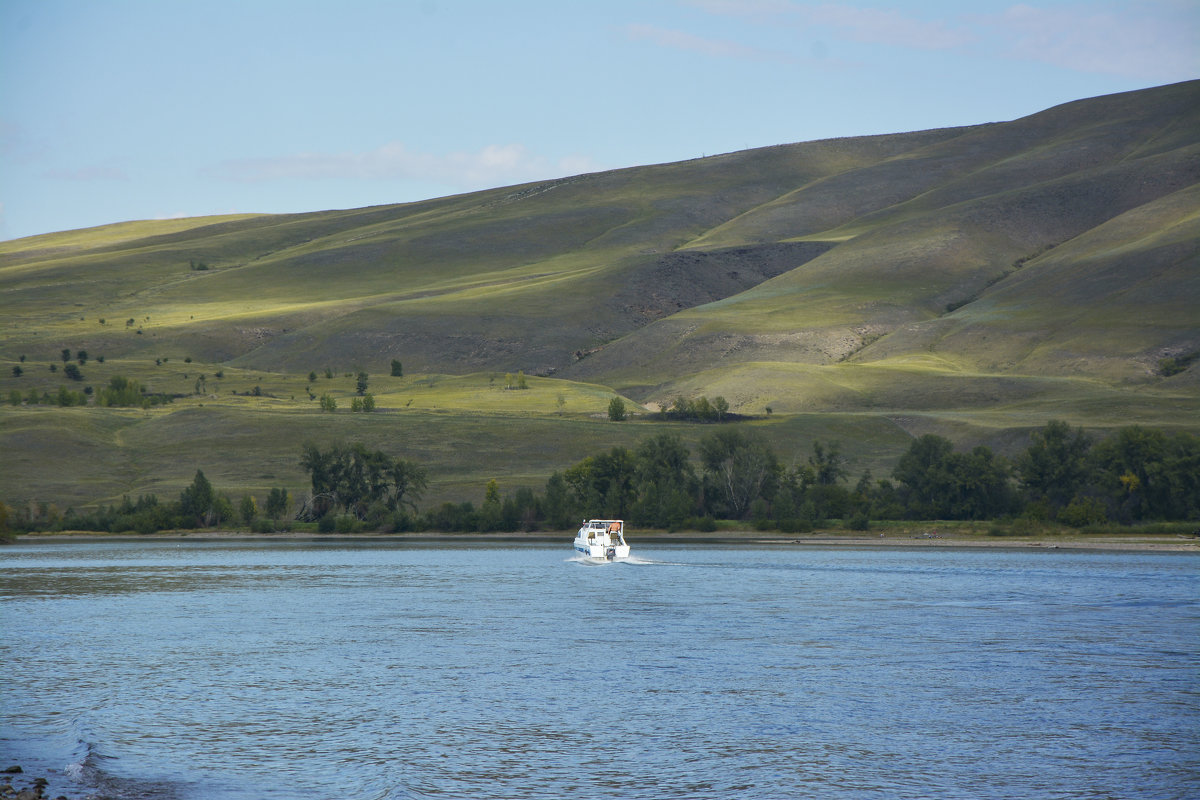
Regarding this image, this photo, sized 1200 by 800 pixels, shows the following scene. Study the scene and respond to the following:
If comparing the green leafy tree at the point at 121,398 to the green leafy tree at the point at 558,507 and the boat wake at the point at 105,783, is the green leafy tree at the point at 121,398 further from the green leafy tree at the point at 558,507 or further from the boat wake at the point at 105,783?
the boat wake at the point at 105,783

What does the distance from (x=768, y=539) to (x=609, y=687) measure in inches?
3048

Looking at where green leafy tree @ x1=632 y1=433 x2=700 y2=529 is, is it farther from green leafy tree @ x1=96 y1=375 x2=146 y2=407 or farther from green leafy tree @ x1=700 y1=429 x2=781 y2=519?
green leafy tree @ x1=96 y1=375 x2=146 y2=407

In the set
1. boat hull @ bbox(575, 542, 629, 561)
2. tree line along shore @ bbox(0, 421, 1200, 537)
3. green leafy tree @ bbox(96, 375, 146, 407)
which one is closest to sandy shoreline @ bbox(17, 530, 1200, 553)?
tree line along shore @ bbox(0, 421, 1200, 537)

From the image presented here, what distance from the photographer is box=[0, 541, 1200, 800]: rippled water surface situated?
1237 inches

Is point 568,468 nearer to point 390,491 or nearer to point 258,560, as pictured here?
point 390,491

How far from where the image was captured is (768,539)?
11925cm

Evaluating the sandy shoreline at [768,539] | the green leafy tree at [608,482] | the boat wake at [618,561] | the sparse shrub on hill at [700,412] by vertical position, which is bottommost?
the boat wake at [618,561]

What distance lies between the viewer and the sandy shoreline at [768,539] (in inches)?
4151

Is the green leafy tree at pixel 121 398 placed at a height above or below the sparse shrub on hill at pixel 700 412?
above

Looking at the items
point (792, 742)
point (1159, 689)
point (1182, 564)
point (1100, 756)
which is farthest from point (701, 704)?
point (1182, 564)

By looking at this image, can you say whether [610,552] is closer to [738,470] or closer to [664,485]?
[664,485]

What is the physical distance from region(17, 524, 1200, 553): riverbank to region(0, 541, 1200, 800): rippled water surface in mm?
25867

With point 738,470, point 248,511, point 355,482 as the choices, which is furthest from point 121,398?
point 738,470

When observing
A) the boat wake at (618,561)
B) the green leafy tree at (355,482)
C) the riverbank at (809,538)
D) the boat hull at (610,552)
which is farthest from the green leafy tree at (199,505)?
the boat hull at (610,552)
